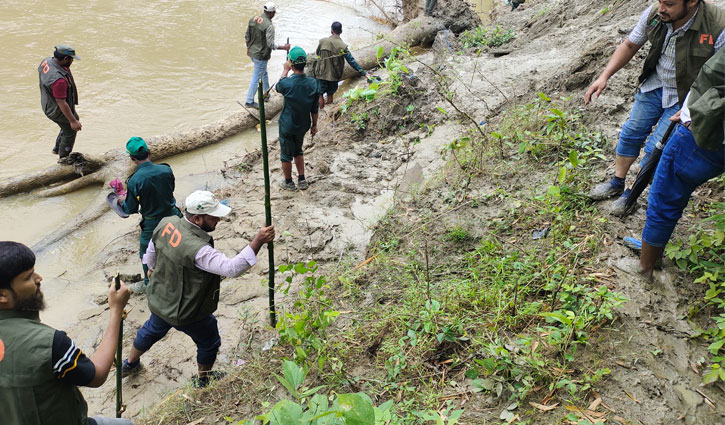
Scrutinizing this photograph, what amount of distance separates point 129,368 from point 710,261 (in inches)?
179

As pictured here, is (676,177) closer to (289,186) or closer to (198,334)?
(198,334)

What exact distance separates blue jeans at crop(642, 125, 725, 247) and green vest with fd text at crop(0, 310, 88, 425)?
347 centimetres

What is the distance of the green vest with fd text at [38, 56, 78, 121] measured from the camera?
19.9 feet

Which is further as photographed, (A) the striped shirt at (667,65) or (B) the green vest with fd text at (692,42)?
(A) the striped shirt at (667,65)

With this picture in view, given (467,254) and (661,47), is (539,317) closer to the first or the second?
(467,254)

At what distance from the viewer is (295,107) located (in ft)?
20.1

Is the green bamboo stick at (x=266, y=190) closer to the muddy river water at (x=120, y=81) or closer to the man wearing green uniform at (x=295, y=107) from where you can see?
the man wearing green uniform at (x=295, y=107)

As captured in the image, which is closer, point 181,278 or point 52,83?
point 181,278

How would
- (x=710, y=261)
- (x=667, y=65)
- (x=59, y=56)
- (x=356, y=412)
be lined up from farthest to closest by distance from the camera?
(x=59, y=56) → (x=667, y=65) → (x=710, y=261) → (x=356, y=412)

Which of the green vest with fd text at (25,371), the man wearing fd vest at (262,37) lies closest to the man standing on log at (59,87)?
the man wearing fd vest at (262,37)

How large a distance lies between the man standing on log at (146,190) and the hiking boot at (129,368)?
132 centimetres

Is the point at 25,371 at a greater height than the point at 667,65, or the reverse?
the point at 667,65

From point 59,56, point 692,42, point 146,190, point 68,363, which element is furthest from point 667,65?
point 59,56

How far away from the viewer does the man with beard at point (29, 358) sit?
2074 millimetres
